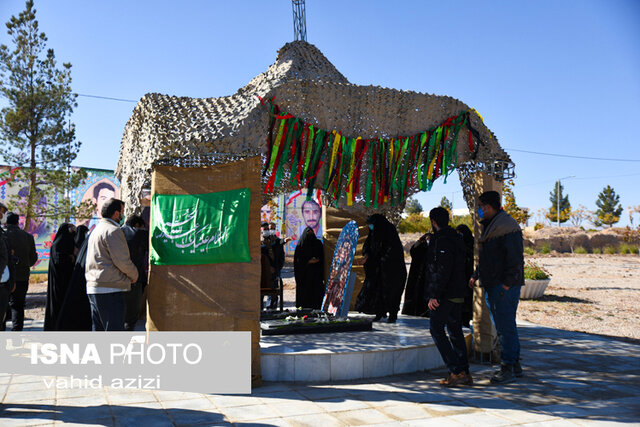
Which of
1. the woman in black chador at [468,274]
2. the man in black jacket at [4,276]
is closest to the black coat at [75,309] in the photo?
the man in black jacket at [4,276]

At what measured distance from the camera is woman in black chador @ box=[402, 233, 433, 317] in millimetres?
7121

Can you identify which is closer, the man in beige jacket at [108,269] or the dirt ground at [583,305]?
the man in beige jacket at [108,269]

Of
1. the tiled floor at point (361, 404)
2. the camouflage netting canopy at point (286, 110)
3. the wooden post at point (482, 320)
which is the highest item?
the camouflage netting canopy at point (286, 110)

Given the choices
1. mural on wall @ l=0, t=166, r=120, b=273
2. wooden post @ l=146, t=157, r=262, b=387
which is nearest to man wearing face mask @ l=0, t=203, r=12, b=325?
wooden post @ l=146, t=157, r=262, b=387

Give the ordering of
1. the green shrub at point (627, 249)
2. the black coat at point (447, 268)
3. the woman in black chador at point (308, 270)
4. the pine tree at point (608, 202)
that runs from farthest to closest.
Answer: the pine tree at point (608, 202), the green shrub at point (627, 249), the woman in black chador at point (308, 270), the black coat at point (447, 268)

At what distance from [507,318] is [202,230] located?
113 inches

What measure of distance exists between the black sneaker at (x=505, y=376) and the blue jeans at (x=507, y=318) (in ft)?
0.18

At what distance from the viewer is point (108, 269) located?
3887mm

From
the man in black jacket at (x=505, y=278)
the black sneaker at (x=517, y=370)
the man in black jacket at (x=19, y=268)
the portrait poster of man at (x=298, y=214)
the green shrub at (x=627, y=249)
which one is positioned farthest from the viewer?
the green shrub at (x=627, y=249)

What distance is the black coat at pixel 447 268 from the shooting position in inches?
168

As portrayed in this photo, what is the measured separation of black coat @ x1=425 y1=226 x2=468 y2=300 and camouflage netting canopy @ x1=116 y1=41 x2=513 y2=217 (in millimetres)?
1801

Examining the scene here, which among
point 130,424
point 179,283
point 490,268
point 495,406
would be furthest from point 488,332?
point 130,424

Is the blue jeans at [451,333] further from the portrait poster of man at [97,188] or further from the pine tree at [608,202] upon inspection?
the pine tree at [608,202]

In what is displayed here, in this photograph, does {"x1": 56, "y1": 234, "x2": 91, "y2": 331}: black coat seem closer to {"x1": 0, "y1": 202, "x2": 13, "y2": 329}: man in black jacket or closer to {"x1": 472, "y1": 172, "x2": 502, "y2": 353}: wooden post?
{"x1": 0, "y1": 202, "x2": 13, "y2": 329}: man in black jacket
